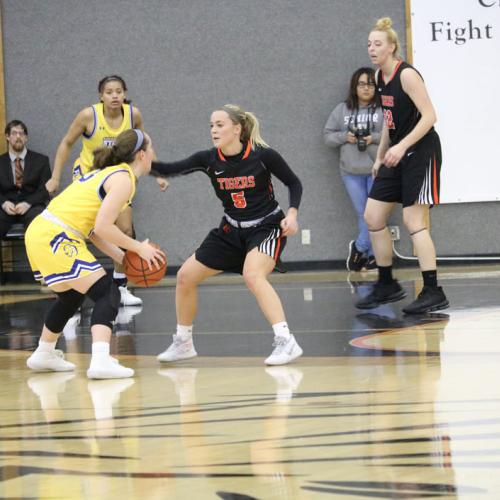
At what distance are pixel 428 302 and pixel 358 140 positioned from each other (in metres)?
3.98

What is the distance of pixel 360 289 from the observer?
8.40m

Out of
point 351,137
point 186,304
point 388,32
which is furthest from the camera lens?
point 351,137

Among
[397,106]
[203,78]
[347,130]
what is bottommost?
[397,106]

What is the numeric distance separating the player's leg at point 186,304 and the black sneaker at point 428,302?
1.57 metres

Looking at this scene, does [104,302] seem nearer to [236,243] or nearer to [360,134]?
[236,243]

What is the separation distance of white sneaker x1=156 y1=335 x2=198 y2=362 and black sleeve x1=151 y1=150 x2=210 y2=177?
841 mm

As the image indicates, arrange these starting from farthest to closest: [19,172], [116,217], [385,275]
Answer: [19,172]
[385,275]
[116,217]

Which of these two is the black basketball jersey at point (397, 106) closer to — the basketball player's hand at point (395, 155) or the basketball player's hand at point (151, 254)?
the basketball player's hand at point (395, 155)

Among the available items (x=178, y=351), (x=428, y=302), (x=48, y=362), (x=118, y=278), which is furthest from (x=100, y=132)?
(x=48, y=362)

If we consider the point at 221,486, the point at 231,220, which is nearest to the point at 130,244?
the point at 231,220

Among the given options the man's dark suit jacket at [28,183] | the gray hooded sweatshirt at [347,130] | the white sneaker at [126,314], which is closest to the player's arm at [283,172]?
the white sneaker at [126,314]

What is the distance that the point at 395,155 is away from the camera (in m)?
6.43

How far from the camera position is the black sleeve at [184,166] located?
220 inches

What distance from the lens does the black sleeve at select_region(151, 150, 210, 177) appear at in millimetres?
5590
